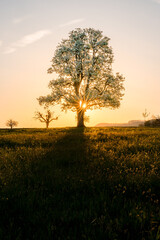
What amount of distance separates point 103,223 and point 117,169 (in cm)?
244

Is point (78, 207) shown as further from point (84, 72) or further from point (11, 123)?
point (11, 123)

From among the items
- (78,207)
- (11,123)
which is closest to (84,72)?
(78,207)

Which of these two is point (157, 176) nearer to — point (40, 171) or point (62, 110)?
point (40, 171)

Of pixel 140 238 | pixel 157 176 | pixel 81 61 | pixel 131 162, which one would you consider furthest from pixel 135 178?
pixel 81 61

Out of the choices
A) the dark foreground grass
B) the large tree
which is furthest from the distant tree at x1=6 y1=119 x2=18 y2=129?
the dark foreground grass

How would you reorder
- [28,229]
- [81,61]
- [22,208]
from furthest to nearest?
1. [81,61]
2. [22,208]
3. [28,229]

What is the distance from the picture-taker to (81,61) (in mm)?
26734

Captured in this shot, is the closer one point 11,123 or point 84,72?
point 84,72

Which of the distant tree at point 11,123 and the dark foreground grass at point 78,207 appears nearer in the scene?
the dark foreground grass at point 78,207

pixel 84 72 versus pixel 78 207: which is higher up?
pixel 84 72

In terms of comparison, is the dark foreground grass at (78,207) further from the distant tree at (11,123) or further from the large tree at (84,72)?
the distant tree at (11,123)

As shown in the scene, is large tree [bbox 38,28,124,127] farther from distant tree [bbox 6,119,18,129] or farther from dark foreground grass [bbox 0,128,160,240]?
distant tree [bbox 6,119,18,129]

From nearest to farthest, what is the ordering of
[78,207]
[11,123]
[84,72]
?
[78,207] < [84,72] < [11,123]

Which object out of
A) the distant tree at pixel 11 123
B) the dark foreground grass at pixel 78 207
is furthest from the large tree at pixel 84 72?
the distant tree at pixel 11 123
